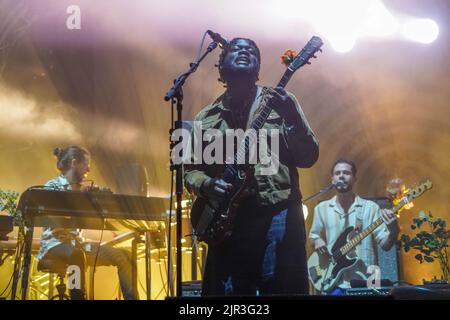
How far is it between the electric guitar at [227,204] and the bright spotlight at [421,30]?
327 centimetres

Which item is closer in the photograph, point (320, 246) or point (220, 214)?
point (220, 214)

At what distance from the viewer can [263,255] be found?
99.3 inches

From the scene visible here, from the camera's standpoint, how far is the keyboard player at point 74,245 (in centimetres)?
427

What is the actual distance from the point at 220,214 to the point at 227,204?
0.20 feet

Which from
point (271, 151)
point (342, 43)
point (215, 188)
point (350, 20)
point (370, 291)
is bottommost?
point (370, 291)

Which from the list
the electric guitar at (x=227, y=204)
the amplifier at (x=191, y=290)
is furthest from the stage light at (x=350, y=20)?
the amplifier at (x=191, y=290)

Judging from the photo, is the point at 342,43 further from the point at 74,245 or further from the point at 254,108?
the point at 74,245

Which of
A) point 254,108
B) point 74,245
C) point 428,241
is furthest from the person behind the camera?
point 74,245

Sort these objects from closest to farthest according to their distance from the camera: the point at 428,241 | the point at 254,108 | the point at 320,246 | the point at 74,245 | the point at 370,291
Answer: the point at 254,108 < the point at 370,291 < the point at 428,241 < the point at 74,245 < the point at 320,246

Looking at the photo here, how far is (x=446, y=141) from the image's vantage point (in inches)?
231

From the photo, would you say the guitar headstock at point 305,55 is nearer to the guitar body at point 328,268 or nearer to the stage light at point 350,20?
the guitar body at point 328,268

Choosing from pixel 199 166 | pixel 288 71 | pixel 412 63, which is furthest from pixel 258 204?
A: pixel 412 63

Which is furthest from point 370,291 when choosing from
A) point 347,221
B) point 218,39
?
point 347,221

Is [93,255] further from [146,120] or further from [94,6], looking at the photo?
[94,6]
